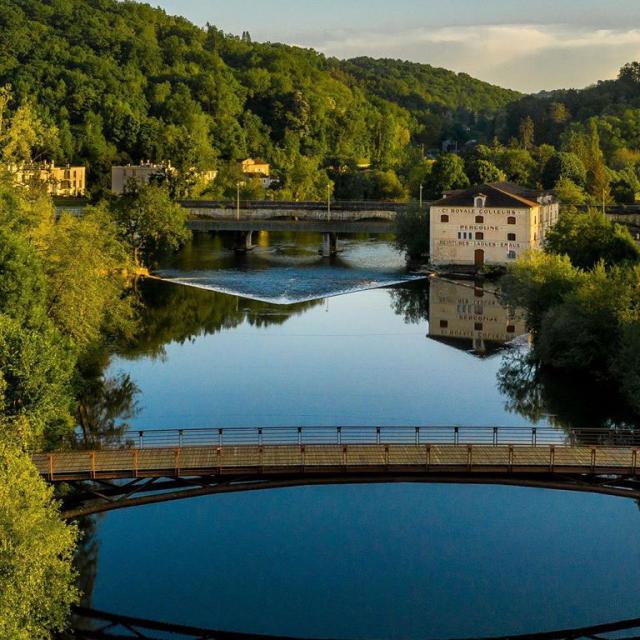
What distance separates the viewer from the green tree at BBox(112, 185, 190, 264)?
5972 cm

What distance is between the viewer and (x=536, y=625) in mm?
19578

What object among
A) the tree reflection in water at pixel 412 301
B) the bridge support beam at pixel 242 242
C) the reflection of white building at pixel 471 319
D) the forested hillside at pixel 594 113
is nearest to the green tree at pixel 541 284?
the reflection of white building at pixel 471 319

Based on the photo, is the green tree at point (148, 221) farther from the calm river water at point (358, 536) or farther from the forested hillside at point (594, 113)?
the forested hillside at point (594, 113)

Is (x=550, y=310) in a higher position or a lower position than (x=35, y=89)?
lower

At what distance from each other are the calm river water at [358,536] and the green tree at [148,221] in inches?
856

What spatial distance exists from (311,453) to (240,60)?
126285 mm

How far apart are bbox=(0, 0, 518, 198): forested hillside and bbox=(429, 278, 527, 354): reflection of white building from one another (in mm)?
38324

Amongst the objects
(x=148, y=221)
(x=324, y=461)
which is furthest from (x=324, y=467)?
(x=148, y=221)

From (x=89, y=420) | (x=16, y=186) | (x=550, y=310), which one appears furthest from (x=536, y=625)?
(x=16, y=186)

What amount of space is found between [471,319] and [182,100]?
228 ft

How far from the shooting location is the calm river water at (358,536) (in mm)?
20016

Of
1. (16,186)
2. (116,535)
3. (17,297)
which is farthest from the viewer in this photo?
(16,186)

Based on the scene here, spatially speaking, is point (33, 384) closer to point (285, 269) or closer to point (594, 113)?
point (285, 269)

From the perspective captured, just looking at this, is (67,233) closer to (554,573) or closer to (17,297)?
(17,297)
